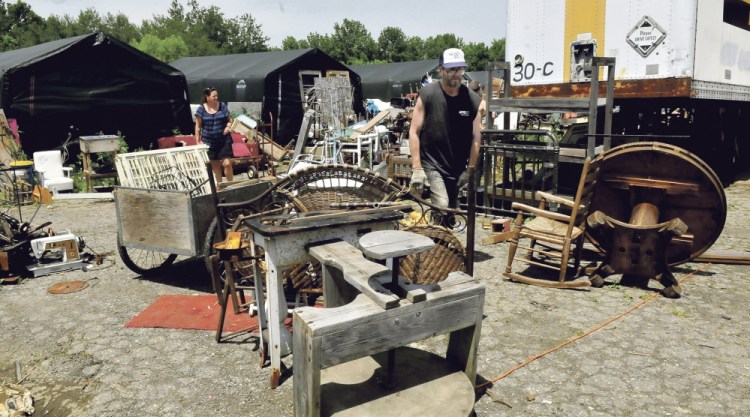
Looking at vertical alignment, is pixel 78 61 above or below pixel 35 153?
above

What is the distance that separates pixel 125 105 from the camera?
14406 millimetres

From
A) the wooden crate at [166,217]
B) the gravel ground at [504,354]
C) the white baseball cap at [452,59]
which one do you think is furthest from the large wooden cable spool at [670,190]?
the wooden crate at [166,217]

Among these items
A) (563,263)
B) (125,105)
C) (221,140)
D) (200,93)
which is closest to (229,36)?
(200,93)

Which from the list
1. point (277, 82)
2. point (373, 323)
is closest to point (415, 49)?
point (277, 82)

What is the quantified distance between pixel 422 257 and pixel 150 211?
2.76 m

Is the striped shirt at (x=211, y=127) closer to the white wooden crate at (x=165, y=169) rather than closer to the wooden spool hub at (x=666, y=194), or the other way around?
the white wooden crate at (x=165, y=169)

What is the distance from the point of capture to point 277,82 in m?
18.2

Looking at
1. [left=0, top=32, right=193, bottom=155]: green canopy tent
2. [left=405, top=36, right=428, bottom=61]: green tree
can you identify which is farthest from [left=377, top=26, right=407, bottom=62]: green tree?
[left=0, top=32, right=193, bottom=155]: green canopy tent

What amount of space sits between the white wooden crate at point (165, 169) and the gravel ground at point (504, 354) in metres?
1.17

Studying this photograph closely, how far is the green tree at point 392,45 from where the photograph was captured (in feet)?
234

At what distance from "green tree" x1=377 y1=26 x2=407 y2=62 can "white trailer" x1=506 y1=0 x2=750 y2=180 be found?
204ft

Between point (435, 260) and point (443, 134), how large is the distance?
1357 mm

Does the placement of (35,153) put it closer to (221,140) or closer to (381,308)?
(221,140)

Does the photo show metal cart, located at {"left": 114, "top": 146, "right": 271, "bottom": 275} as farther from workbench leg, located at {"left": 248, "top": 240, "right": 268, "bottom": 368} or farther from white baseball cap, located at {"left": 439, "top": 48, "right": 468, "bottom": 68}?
white baseball cap, located at {"left": 439, "top": 48, "right": 468, "bottom": 68}
